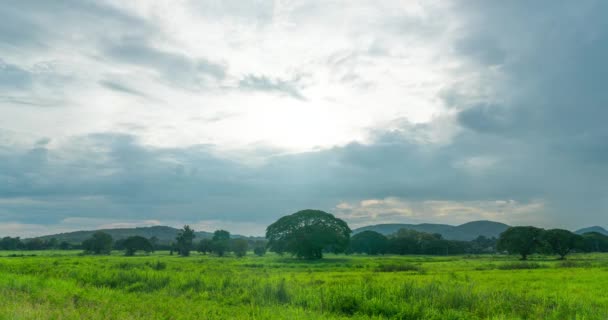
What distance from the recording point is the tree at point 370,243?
114 m

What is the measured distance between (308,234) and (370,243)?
44.6 meters

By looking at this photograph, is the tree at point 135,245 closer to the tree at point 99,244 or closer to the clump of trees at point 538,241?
the tree at point 99,244

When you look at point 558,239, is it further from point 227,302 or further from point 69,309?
point 69,309

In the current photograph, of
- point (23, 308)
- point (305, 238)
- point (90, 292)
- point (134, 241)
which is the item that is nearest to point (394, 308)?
point (23, 308)

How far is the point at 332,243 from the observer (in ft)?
248

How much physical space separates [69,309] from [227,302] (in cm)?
641

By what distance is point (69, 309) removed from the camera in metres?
17.3

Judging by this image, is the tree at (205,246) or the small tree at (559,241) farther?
the tree at (205,246)

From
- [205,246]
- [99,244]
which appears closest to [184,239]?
[205,246]

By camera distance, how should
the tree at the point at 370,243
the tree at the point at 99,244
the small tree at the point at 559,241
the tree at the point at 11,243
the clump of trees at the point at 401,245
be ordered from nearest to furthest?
the small tree at the point at 559,241
the tree at the point at 99,244
the clump of trees at the point at 401,245
the tree at the point at 370,243
the tree at the point at 11,243

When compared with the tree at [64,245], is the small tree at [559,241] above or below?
above

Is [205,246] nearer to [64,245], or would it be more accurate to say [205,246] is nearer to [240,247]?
[240,247]

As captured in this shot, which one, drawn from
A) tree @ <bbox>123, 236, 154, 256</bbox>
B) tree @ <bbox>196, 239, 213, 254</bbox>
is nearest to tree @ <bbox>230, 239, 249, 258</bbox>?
tree @ <bbox>196, 239, 213, 254</bbox>

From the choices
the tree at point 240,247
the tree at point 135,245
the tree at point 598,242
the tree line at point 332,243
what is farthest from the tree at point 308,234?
the tree at point 598,242
